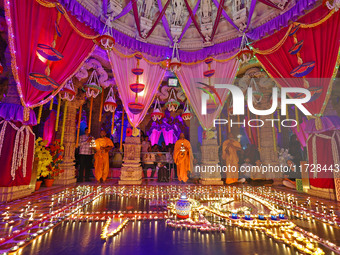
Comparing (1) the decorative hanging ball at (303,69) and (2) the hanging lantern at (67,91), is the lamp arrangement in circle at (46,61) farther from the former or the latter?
(1) the decorative hanging ball at (303,69)

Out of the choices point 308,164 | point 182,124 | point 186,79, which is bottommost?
point 308,164

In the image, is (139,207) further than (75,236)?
Yes

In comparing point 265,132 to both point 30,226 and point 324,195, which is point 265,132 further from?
point 30,226

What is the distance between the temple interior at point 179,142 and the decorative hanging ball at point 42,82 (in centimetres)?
3

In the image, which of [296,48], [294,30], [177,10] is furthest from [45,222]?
[177,10]

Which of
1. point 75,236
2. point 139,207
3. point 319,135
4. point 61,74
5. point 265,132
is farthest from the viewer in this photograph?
point 265,132

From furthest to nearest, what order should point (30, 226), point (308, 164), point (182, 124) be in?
point (182, 124) → point (308, 164) → point (30, 226)

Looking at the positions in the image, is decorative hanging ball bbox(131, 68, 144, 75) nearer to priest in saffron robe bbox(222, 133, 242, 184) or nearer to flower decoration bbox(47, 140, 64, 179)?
flower decoration bbox(47, 140, 64, 179)

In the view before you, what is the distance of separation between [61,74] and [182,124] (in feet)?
29.4

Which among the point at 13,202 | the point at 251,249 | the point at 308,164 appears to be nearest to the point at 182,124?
the point at 308,164

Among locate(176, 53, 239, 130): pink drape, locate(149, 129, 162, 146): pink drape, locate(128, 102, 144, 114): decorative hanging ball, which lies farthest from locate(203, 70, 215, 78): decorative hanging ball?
locate(149, 129, 162, 146): pink drape

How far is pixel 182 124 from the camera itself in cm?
1248

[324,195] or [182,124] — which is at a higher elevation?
[182,124]

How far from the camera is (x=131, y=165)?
7.00 m
